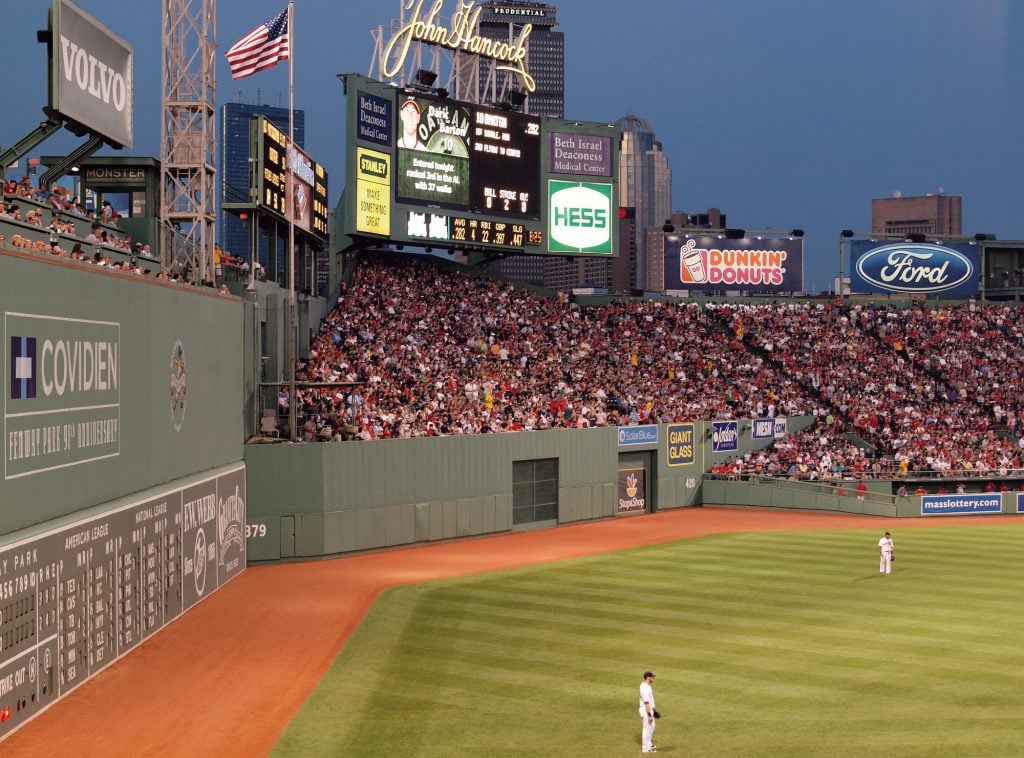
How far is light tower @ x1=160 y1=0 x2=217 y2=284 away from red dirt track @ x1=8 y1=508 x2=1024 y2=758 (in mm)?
9203

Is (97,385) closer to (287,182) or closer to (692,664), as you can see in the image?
(692,664)

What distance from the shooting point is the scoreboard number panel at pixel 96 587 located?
1762 cm

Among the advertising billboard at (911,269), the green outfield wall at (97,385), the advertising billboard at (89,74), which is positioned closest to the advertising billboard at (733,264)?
the advertising billboard at (911,269)

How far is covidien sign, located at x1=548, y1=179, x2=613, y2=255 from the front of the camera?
53.2 m

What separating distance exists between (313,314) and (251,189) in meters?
6.46

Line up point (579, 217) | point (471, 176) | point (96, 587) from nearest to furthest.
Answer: point (96, 587) < point (471, 176) < point (579, 217)

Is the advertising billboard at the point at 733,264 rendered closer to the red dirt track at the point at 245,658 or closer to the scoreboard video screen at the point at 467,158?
the scoreboard video screen at the point at 467,158

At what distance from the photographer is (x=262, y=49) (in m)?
33.5

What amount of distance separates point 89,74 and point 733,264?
1681 inches

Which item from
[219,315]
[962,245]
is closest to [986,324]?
[962,245]

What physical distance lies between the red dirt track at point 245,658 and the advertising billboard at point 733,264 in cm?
2479

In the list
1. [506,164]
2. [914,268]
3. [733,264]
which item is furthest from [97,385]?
[914,268]

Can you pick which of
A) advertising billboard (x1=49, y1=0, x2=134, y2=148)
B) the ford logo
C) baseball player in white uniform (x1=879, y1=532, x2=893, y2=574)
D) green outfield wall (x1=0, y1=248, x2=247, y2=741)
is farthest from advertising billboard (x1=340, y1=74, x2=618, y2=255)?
baseball player in white uniform (x1=879, y1=532, x2=893, y2=574)

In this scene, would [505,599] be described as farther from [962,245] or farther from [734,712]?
[962,245]
